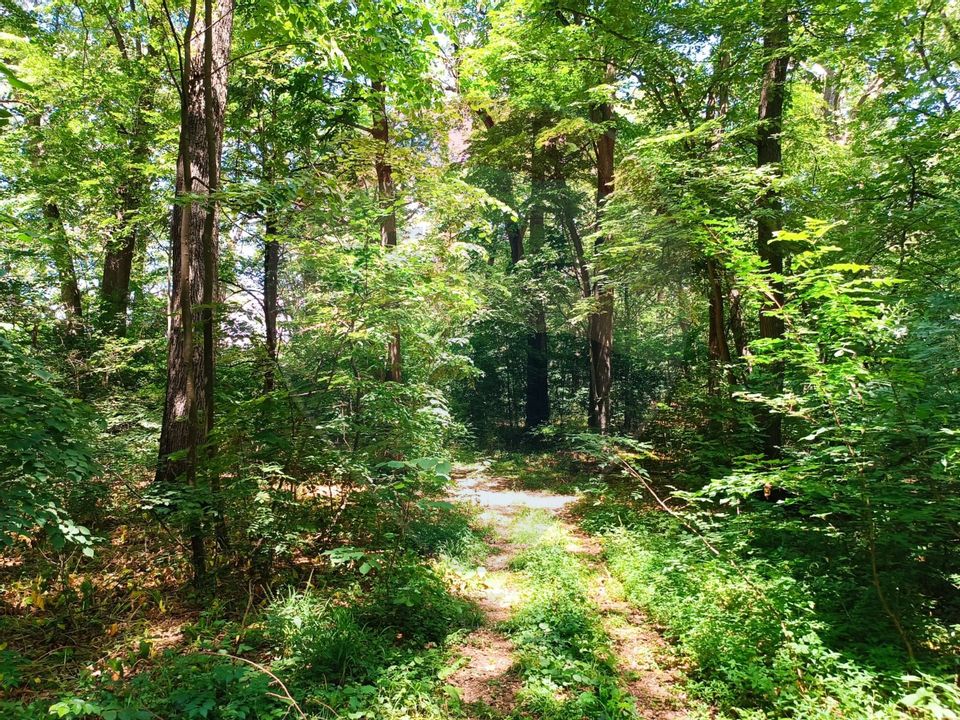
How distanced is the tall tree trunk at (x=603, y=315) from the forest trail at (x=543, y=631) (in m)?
3.97

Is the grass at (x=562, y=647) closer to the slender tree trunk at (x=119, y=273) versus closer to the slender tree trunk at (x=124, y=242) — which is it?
the slender tree trunk at (x=124, y=242)

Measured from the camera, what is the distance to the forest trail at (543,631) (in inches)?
122

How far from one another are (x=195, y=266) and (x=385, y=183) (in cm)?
398

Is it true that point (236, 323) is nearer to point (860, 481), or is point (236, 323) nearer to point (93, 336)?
point (93, 336)

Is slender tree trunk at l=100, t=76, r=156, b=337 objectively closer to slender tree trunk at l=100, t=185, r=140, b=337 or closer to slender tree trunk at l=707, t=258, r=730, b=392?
slender tree trunk at l=100, t=185, r=140, b=337

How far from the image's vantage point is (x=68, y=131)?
8719mm

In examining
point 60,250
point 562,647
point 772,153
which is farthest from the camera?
point 60,250

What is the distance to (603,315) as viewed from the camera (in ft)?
33.6

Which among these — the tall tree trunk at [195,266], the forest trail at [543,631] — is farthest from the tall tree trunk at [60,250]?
the forest trail at [543,631]

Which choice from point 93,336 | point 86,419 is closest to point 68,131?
point 93,336

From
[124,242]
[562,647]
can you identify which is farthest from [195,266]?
[124,242]

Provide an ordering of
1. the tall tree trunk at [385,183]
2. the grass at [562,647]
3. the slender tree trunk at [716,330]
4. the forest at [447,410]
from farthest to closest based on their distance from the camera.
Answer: the tall tree trunk at [385,183]
the slender tree trunk at [716,330]
the forest at [447,410]
the grass at [562,647]

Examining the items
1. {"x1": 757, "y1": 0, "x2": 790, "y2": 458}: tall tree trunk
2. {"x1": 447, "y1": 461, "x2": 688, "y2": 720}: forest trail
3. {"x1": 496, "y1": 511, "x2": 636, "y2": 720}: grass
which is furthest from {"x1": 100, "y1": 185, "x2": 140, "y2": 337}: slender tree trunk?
{"x1": 757, "y1": 0, "x2": 790, "y2": 458}: tall tree trunk

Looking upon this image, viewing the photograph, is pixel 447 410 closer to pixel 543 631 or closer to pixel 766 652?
pixel 543 631
